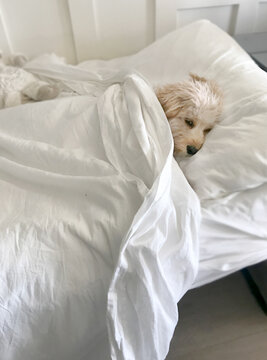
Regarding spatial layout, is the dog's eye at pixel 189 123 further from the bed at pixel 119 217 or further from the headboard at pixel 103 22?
the headboard at pixel 103 22

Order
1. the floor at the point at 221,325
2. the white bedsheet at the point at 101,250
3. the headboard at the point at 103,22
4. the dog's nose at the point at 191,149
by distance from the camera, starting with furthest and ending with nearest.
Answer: the headboard at the point at 103,22
the floor at the point at 221,325
the dog's nose at the point at 191,149
the white bedsheet at the point at 101,250

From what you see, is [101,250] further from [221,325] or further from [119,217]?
[221,325]

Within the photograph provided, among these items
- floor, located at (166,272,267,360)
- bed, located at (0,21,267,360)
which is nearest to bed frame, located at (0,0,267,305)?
bed, located at (0,21,267,360)

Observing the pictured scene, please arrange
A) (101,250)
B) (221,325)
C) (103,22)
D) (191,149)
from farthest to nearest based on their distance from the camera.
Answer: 1. (103,22)
2. (221,325)
3. (191,149)
4. (101,250)

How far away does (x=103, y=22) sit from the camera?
150cm

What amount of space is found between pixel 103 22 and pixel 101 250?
1174 mm

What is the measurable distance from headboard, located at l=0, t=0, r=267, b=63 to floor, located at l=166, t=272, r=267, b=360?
3.98ft

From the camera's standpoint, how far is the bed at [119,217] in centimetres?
73

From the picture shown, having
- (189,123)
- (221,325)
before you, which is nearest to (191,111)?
(189,123)

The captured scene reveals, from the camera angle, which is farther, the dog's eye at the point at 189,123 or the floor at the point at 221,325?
the floor at the point at 221,325

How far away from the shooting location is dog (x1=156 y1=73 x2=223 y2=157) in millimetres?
924

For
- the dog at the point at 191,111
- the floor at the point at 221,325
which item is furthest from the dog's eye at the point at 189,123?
the floor at the point at 221,325

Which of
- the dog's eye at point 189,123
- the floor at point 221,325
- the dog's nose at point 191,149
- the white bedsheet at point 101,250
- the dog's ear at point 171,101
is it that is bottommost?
the floor at point 221,325

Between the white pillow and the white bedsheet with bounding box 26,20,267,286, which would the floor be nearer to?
the white bedsheet with bounding box 26,20,267,286
